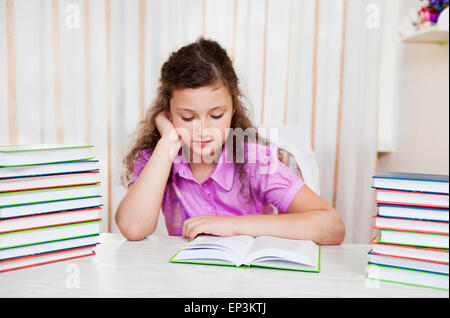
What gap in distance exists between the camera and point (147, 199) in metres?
1.09

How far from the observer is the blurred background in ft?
6.49

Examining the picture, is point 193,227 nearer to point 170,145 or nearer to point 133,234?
point 133,234

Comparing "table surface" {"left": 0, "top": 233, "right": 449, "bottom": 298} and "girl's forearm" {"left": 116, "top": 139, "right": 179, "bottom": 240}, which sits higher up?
"girl's forearm" {"left": 116, "top": 139, "right": 179, "bottom": 240}

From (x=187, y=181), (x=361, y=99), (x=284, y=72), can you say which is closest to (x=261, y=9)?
(x=284, y=72)

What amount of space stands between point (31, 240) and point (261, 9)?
5.09 feet

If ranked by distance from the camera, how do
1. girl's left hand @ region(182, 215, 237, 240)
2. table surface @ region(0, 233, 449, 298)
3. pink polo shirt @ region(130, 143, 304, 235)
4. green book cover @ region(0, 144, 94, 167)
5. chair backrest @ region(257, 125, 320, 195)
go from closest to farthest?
table surface @ region(0, 233, 449, 298)
green book cover @ region(0, 144, 94, 167)
girl's left hand @ region(182, 215, 237, 240)
pink polo shirt @ region(130, 143, 304, 235)
chair backrest @ region(257, 125, 320, 195)

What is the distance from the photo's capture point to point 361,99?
6.61ft

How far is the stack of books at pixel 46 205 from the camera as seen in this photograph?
0.79m

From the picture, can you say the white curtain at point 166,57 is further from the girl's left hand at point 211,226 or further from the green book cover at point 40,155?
the green book cover at point 40,155

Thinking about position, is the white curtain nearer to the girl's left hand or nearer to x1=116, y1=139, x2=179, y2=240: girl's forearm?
x1=116, y1=139, x2=179, y2=240: girl's forearm

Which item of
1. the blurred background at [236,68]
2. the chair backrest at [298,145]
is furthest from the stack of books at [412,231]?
the blurred background at [236,68]

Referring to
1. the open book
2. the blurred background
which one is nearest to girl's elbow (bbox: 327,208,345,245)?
the open book

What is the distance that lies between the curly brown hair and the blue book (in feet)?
1.90
